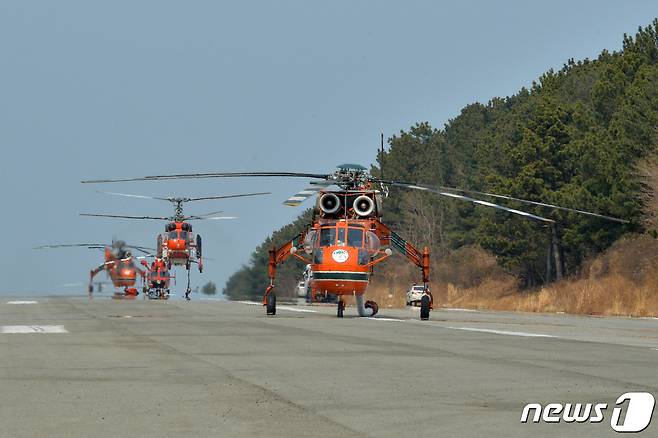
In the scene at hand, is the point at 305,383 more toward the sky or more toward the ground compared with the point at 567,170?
more toward the ground

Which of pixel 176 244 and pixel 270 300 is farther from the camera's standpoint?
pixel 176 244

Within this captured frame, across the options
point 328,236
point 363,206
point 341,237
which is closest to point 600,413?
point 341,237

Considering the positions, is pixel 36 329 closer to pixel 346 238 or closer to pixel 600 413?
pixel 346 238

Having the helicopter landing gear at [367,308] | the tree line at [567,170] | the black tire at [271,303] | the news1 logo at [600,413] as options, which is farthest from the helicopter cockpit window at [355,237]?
the tree line at [567,170]

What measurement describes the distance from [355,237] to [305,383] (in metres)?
21.8

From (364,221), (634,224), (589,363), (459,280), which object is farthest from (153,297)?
(589,363)

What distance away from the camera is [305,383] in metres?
14.0

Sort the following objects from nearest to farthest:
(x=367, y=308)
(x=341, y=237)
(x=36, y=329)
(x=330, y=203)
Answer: (x=36, y=329) < (x=341, y=237) < (x=330, y=203) < (x=367, y=308)

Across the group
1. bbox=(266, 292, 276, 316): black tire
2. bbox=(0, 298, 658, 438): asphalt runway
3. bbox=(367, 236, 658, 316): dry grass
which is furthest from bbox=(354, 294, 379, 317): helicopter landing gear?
bbox=(367, 236, 658, 316): dry grass

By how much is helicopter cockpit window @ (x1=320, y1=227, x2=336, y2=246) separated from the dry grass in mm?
21187

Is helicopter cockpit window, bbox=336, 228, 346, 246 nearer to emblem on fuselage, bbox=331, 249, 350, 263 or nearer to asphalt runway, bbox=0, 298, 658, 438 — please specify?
emblem on fuselage, bbox=331, 249, 350, 263

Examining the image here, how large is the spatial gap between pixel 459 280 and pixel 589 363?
87954mm

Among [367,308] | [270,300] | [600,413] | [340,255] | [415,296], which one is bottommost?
[600,413]

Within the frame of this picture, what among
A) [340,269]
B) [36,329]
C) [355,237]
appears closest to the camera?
[36,329]
